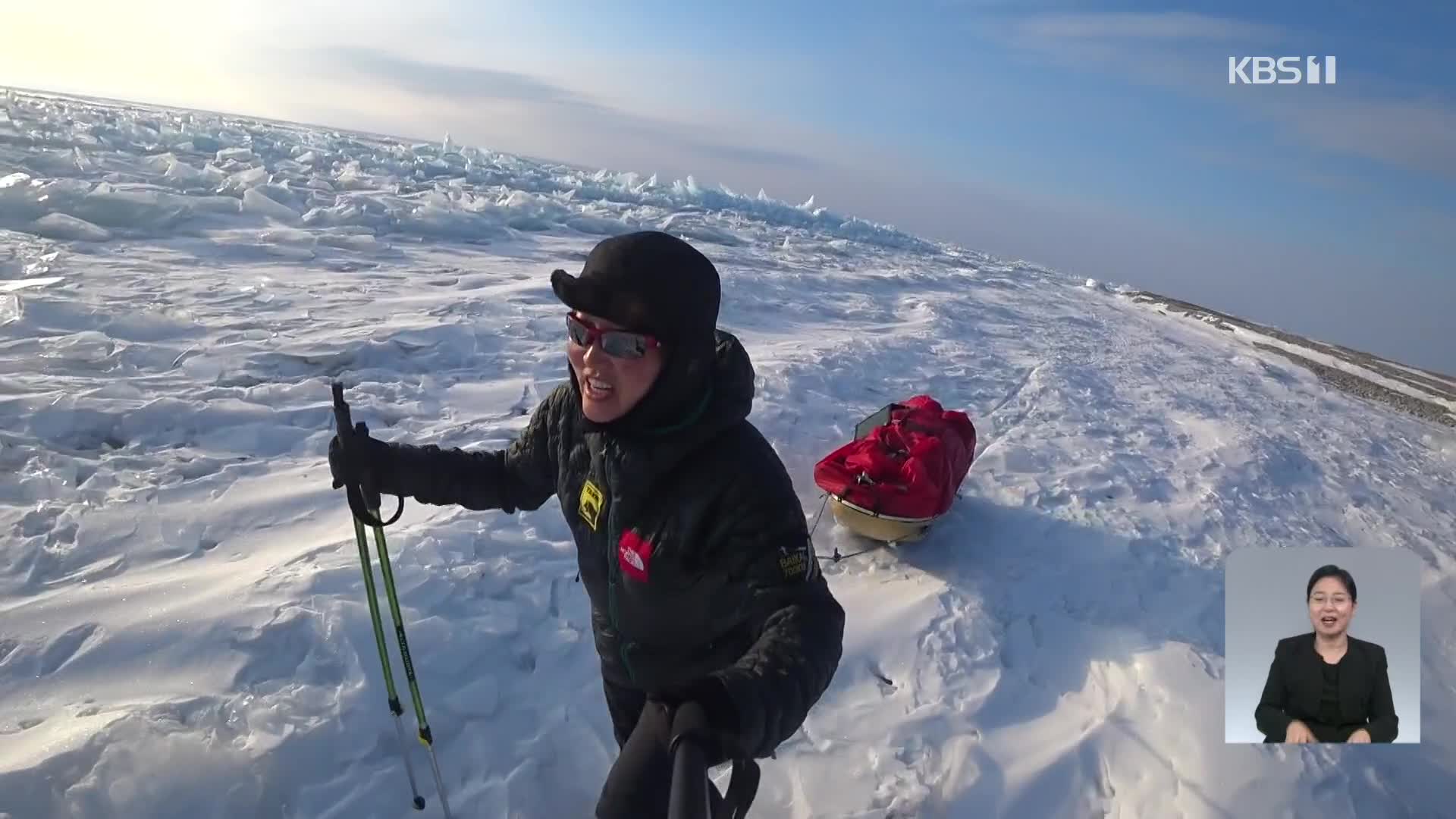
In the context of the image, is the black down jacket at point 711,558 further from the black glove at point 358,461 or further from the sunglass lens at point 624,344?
the black glove at point 358,461

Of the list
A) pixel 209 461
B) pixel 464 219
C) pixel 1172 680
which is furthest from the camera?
pixel 464 219

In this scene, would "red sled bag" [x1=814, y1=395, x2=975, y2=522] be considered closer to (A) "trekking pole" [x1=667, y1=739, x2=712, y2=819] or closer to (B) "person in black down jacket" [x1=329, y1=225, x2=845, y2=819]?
(B) "person in black down jacket" [x1=329, y1=225, x2=845, y2=819]

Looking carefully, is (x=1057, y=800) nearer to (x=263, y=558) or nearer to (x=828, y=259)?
(x=263, y=558)

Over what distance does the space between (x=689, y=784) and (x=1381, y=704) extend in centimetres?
334

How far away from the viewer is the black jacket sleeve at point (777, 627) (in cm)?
131

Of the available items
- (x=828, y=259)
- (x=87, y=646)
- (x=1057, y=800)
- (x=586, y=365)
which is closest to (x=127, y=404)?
(x=87, y=646)

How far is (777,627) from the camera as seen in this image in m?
1.49

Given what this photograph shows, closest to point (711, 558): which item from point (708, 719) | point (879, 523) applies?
point (708, 719)

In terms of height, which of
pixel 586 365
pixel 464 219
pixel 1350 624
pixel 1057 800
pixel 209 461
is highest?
pixel 464 219

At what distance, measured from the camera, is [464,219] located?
14.9m

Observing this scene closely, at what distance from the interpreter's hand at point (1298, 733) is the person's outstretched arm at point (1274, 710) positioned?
0.4 inches

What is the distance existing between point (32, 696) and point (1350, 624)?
5037 mm

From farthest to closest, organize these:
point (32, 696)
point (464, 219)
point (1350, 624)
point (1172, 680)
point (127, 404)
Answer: point (464, 219), point (127, 404), point (1172, 680), point (1350, 624), point (32, 696)

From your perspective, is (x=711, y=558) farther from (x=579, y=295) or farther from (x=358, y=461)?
(x=358, y=461)
